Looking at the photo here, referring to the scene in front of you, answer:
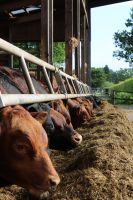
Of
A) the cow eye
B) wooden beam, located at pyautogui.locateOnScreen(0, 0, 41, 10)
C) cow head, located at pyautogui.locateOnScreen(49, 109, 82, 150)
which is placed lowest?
cow head, located at pyautogui.locateOnScreen(49, 109, 82, 150)

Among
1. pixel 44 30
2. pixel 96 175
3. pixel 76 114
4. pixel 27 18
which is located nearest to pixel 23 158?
pixel 96 175

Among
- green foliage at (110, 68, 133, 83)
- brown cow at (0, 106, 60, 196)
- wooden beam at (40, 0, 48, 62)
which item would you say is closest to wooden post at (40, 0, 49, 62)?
wooden beam at (40, 0, 48, 62)

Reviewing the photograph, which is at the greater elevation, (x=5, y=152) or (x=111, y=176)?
(x=5, y=152)

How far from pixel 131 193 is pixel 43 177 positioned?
1.49m

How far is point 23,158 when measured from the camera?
2.78 metres

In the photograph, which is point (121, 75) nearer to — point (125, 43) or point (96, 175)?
point (125, 43)

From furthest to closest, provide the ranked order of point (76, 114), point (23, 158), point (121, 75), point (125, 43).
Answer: point (121, 75), point (125, 43), point (76, 114), point (23, 158)

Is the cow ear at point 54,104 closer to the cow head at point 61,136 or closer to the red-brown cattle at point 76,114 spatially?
the cow head at point 61,136

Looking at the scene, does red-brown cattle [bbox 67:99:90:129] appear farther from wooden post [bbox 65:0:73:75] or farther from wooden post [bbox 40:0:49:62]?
wooden post [bbox 65:0:73:75]

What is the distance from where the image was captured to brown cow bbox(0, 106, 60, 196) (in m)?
2.76

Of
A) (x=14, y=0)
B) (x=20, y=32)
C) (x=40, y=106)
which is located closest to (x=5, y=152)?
(x=40, y=106)

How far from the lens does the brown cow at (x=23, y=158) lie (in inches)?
108

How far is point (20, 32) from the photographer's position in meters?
19.6

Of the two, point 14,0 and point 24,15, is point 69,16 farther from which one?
point 24,15
